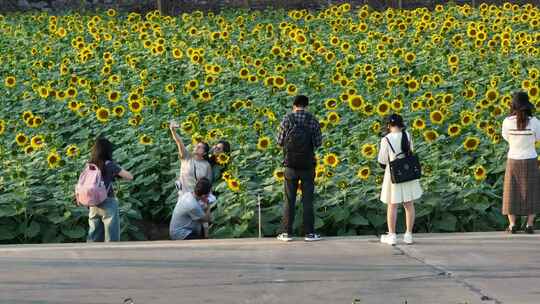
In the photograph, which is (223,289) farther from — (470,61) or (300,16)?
(300,16)

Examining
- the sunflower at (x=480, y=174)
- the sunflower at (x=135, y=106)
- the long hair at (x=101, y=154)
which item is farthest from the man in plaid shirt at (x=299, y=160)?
the sunflower at (x=135, y=106)

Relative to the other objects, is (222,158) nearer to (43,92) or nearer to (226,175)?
(226,175)

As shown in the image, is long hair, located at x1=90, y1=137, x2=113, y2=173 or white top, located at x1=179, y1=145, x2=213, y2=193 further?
white top, located at x1=179, y1=145, x2=213, y2=193

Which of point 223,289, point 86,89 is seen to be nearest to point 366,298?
point 223,289

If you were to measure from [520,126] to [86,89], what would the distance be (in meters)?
9.06

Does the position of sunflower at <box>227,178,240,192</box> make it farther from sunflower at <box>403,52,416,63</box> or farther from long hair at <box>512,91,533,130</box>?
sunflower at <box>403,52,416,63</box>

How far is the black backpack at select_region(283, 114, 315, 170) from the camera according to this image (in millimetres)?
12531

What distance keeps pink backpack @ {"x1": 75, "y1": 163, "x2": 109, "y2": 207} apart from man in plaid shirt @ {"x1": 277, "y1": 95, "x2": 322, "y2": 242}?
1.67 metres

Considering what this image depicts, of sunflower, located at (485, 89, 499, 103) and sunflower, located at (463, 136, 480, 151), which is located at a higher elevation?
sunflower, located at (485, 89, 499, 103)

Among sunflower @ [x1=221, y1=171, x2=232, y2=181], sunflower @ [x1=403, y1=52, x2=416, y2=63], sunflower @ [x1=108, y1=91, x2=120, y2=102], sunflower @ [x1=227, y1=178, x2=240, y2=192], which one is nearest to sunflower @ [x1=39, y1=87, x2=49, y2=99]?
sunflower @ [x1=108, y1=91, x2=120, y2=102]

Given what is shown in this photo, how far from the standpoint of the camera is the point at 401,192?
12062 millimetres

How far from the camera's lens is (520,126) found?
12672 mm

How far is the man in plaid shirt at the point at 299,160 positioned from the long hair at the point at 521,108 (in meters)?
1.80

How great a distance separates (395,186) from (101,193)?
2710 millimetres
